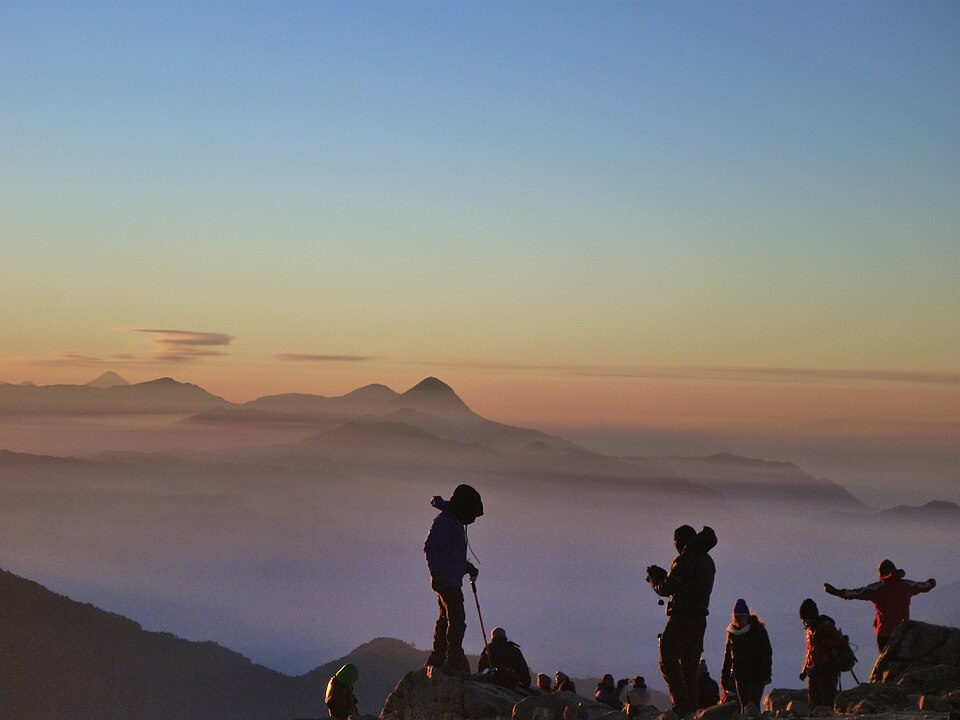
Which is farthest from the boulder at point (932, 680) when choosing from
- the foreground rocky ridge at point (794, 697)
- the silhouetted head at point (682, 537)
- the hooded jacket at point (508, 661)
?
the hooded jacket at point (508, 661)

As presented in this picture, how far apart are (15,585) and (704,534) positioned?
149m

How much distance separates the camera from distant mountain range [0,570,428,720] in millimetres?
133625

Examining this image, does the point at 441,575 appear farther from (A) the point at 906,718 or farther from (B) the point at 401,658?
(B) the point at 401,658

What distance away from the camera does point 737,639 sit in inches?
598

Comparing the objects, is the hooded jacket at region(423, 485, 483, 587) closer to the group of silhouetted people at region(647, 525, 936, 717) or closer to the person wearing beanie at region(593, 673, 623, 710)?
the group of silhouetted people at region(647, 525, 936, 717)

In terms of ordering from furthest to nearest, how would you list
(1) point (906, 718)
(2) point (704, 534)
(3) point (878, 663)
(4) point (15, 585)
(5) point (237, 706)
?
(4) point (15, 585), (5) point (237, 706), (3) point (878, 663), (2) point (704, 534), (1) point (906, 718)

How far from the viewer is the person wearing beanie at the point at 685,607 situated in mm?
14039

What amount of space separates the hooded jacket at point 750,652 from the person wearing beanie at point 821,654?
64 centimetres

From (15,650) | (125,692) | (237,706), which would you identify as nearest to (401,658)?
(237,706)

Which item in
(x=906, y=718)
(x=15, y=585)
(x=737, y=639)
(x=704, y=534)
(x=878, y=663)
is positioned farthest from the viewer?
(x=15, y=585)

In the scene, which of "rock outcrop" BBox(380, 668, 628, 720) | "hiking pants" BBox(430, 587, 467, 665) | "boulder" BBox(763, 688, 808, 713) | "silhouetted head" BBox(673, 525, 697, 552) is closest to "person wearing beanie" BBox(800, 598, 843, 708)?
"boulder" BBox(763, 688, 808, 713)

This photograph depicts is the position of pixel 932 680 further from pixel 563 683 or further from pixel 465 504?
pixel 465 504

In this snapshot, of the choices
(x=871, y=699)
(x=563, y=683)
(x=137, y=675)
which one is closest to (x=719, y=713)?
(x=871, y=699)

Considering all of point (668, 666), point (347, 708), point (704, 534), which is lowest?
point (347, 708)
